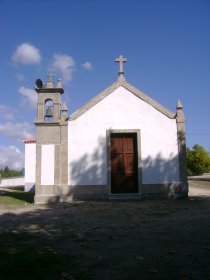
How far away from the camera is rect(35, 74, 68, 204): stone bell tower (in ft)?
48.0

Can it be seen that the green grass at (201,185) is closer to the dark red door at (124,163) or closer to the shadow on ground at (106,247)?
the dark red door at (124,163)

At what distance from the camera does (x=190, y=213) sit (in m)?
9.95

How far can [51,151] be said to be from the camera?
1489 centimetres

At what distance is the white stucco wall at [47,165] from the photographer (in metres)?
14.7

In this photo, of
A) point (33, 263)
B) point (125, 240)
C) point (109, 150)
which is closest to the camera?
point (33, 263)

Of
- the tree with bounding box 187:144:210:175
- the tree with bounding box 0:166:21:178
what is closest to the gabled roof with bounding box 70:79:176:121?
the tree with bounding box 187:144:210:175

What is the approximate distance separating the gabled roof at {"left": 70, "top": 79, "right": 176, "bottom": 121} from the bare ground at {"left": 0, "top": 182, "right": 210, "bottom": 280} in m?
5.91

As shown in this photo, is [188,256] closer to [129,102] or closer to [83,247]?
[83,247]

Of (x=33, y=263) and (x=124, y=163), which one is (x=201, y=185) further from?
(x=33, y=263)

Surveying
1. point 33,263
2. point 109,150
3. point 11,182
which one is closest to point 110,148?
point 109,150

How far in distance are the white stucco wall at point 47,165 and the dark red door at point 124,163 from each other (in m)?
2.80

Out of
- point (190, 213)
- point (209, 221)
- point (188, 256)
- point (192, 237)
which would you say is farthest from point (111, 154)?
point (188, 256)

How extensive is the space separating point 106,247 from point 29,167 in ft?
64.7

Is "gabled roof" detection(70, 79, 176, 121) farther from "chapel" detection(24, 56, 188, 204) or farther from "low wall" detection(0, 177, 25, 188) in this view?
"low wall" detection(0, 177, 25, 188)
